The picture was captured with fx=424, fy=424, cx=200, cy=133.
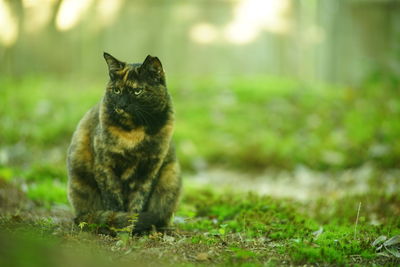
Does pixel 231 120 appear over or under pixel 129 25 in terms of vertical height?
under

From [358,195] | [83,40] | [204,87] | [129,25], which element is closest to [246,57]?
[204,87]

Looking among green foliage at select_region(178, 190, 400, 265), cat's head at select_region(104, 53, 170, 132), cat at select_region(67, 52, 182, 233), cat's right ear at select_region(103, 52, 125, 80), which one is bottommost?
green foliage at select_region(178, 190, 400, 265)

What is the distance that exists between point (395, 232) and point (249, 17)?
422 inches

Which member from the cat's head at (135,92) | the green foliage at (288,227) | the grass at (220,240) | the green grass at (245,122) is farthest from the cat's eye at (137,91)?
the green grass at (245,122)

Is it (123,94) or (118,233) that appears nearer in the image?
(118,233)

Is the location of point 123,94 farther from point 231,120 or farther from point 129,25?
point 129,25

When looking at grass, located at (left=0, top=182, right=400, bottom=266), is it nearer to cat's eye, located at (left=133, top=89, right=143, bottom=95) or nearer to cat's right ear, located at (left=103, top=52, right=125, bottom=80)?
cat's eye, located at (left=133, top=89, right=143, bottom=95)

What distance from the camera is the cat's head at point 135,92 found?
359 centimetres

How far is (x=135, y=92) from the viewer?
3613 mm

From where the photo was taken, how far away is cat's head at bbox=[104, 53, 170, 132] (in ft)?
11.8

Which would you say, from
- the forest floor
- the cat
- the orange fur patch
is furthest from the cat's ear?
the forest floor

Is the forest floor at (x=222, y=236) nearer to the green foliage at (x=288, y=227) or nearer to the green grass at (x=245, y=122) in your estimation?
the green foliage at (x=288, y=227)

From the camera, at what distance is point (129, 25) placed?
41.9 ft

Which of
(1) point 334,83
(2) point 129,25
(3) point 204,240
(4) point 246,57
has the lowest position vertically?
(3) point 204,240
